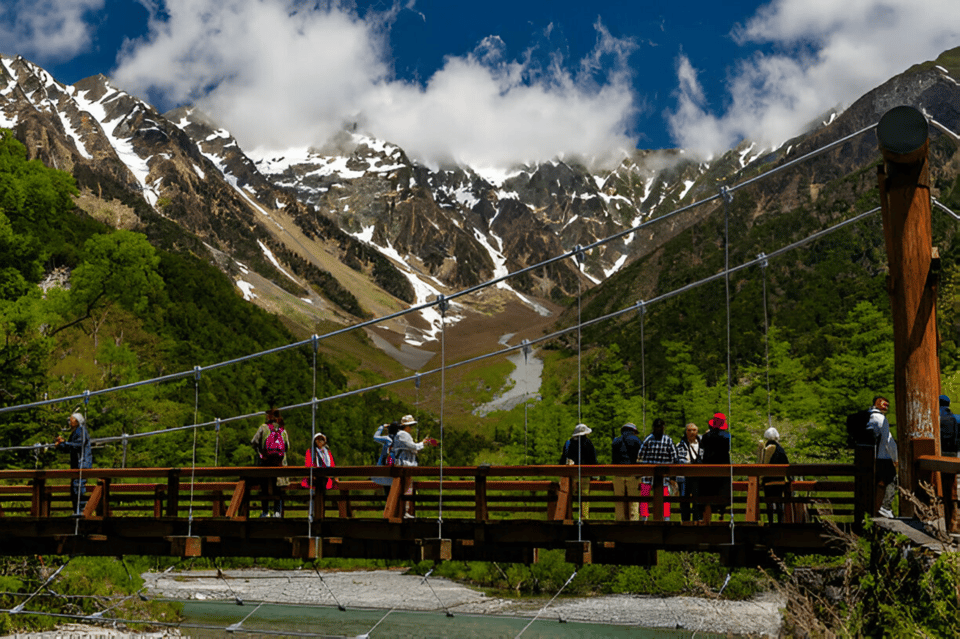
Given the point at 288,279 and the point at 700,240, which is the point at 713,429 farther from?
the point at 288,279

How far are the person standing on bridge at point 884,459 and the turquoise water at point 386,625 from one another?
1106 cm

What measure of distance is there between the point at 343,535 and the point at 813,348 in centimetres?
4322

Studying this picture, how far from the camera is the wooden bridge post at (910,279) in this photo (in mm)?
7547

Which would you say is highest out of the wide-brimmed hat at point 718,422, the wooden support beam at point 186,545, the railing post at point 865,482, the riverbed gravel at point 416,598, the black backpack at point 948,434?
the wide-brimmed hat at point 718,422

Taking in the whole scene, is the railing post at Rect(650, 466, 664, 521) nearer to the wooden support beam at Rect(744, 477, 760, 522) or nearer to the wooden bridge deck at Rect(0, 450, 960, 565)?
the wooden bridge deck at Rect(0, 450, 960, 565)

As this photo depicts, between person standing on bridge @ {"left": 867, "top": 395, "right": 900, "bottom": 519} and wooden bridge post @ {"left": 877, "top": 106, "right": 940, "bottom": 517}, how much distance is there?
53 centimetres

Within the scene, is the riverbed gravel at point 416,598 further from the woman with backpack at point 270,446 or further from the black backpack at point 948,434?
the woman with backpack at point 270,446

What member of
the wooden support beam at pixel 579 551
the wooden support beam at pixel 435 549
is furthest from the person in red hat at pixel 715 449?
the wooden support beam at pixel 435 549

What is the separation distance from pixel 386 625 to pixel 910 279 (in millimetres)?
17598

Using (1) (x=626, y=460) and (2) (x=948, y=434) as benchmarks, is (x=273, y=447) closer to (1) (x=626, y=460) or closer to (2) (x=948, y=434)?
(1) (x=626, y=460)

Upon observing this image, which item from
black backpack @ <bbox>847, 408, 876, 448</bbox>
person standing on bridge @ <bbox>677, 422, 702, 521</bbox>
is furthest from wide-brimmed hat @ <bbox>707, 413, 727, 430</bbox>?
black backpack @ <bbox>847, 408, 876, 448</bbox>

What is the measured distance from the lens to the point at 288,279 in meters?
180

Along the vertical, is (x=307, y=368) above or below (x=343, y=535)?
above

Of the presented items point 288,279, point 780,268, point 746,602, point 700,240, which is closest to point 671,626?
point 746,602
